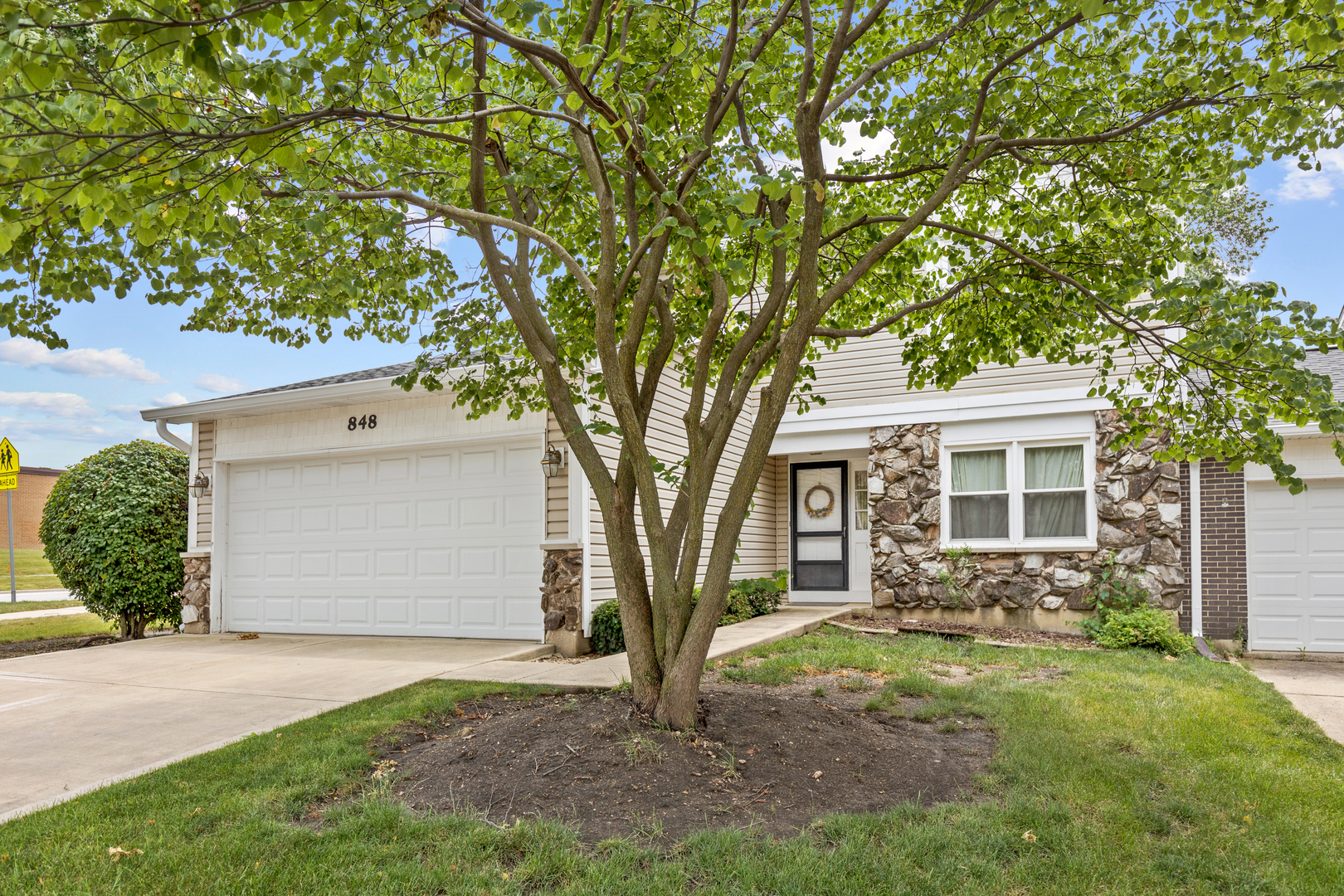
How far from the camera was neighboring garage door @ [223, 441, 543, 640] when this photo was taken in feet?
31.1

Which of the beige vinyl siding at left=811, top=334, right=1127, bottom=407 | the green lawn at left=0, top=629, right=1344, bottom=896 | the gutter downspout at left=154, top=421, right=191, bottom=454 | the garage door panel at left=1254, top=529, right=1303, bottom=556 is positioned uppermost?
the beige vinyl siding at left=811, top=334, right=1127, bottom=407

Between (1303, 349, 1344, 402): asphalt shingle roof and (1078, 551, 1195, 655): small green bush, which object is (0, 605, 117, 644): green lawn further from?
(1303, 349, 1344, 402): asphalt shingle roof

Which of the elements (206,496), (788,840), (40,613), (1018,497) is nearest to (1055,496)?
(1018,497)

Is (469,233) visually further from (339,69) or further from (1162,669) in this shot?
(1162,669)

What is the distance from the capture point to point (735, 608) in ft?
36.1

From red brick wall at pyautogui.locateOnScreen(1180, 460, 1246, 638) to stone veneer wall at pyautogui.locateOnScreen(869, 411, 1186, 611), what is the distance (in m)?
0.27

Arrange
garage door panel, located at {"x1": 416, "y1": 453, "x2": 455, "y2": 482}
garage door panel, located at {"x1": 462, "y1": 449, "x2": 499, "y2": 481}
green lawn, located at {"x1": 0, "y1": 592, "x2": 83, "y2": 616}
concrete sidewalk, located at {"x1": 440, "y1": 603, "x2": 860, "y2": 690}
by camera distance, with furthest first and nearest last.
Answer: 1. green lawn, located at {"x1": 0, "y1": 592, "x2": 83, "y2": 616}
2. garage door panel, located at {"x1": 416, "y1": 453, "x2": 455, "y2": 482}
3. garage door panel, located at {"x1": 462, "y1": 449, "x2": 499, "y2": 481}
4. concrete sidewalk, located at {"x1": 440, "y1": 603, "x2": 860, "y2": 690}

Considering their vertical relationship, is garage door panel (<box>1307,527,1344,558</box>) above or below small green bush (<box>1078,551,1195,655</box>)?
above

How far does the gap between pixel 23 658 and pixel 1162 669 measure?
11093mm

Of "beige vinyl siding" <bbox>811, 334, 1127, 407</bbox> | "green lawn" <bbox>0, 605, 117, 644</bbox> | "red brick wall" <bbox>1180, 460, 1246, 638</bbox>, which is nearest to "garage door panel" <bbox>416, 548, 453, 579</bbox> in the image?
"green lawn" <bbox>0, 605, 117, 644</bbox>

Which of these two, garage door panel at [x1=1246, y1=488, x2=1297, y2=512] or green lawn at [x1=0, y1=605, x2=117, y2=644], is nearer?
garage door panel at [x1=1246, y1=488, x2=1297, y2=512]

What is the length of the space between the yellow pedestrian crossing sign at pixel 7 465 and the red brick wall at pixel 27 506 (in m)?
19.1

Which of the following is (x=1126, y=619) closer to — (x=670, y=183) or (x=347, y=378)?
(x=670, y=183)

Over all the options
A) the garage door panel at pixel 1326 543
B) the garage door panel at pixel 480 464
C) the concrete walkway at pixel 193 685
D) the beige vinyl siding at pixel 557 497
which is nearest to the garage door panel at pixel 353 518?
the concrete walkway at pixel 193 685
